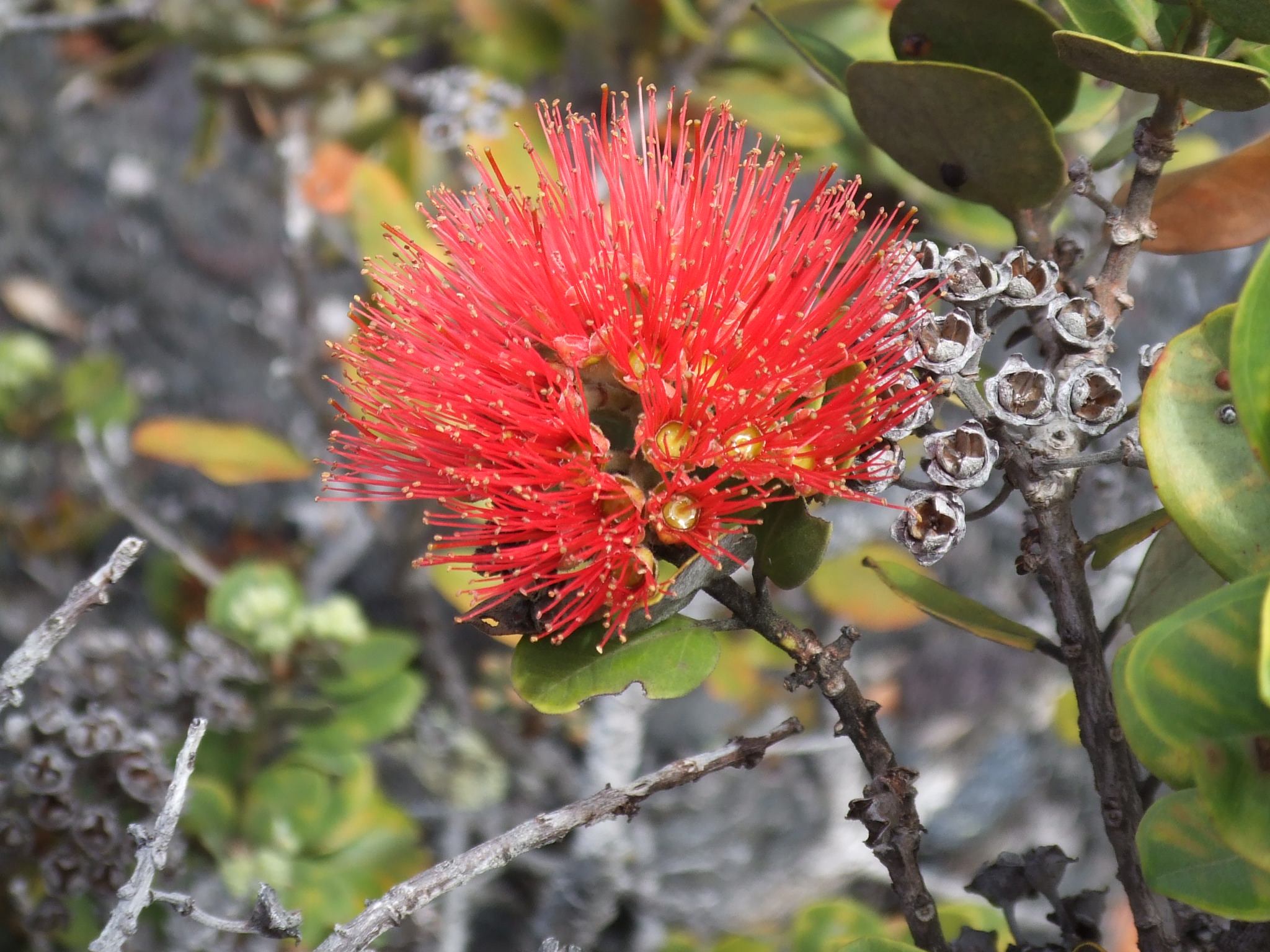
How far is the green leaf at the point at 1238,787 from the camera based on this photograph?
50 cm

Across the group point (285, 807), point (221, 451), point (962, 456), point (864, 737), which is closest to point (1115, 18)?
point (962, 456)

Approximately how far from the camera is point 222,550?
2391 millimetres

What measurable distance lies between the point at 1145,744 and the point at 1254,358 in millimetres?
216

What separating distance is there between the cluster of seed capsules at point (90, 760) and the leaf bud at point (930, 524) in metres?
0.86

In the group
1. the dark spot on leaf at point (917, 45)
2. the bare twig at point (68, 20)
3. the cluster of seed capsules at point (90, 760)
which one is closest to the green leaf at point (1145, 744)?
the dark spot on leaf at point (917, 45)

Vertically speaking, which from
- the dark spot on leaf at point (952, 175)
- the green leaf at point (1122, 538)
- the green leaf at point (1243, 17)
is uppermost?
the green leaf at point (1243, 17)

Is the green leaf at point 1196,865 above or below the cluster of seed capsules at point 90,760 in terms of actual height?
above

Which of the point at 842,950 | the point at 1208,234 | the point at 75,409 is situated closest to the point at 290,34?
the point at 75,409

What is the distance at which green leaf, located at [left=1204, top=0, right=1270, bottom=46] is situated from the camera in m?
0.61

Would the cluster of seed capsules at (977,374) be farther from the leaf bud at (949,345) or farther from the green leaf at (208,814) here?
the green leaf at (208,814)

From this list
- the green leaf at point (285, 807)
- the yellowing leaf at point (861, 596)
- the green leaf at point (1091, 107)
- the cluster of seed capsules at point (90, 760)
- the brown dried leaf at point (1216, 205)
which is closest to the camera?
the brown dried leaf at point (1216, 205)

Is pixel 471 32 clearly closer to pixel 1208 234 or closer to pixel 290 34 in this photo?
pixel 290 34

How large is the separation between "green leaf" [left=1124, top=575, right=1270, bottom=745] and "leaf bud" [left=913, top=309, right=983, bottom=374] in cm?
24

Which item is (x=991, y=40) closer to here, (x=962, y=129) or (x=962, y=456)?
(x=962, y=129)
